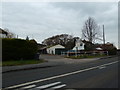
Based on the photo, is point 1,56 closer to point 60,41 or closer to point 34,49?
point 34,49

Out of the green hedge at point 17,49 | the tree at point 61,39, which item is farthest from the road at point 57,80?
the tree at point 61,39

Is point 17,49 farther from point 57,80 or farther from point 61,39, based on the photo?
point 61,39

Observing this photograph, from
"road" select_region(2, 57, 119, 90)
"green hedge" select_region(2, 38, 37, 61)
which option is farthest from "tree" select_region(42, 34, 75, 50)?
"road" select_region(2, 57, 119, 90)

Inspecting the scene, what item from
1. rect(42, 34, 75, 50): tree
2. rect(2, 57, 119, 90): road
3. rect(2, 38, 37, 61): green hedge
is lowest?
rect(2, 57, 119, 90): road

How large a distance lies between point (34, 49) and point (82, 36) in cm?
3837

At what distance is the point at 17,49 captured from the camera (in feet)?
74.7

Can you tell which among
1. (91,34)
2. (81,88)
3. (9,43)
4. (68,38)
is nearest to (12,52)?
(9,43)

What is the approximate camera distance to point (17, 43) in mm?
23062

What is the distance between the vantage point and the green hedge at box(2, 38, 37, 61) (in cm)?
2158

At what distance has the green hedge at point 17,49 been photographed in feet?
70.8

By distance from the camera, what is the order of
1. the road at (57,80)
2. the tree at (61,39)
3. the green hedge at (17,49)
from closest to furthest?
1. the road at (57,80)
2. the green hedge at (17,49)
3. the tree at (61,39)

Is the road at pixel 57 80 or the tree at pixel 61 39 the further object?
the tree at pixel 61 39

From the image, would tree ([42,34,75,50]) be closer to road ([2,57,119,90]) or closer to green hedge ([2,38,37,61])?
green hedge ([2,38,37,61])

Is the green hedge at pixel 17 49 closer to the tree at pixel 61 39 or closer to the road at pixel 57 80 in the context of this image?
the road at pixel 57 80
